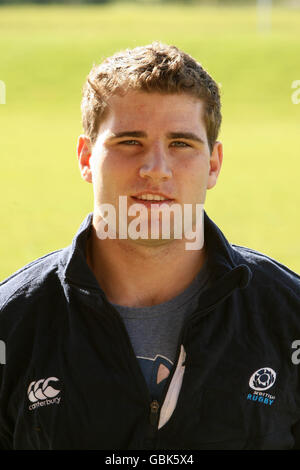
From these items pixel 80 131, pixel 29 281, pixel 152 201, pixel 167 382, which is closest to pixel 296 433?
pixel 167 382

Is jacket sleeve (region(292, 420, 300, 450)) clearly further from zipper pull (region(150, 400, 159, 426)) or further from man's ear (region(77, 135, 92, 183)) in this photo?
man's ear (region(77, 135, 92, 183))

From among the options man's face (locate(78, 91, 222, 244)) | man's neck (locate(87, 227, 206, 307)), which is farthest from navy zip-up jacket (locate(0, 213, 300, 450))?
man's face (locate(78, 91, 222, 244))

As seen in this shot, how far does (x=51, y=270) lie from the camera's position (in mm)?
2338

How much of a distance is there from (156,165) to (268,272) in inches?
19.3

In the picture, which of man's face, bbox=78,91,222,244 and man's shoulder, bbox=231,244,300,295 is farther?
man's shoulder, bbox=231,244,300,295

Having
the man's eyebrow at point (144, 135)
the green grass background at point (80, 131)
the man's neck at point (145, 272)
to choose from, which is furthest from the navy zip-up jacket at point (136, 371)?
the green grass background at point (80, 131)

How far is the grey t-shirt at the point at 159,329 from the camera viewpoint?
2.20m

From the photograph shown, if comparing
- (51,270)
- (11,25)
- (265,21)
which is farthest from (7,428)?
(265,21)

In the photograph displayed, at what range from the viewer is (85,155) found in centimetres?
246

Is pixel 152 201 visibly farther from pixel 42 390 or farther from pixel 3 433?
pixel 3 433

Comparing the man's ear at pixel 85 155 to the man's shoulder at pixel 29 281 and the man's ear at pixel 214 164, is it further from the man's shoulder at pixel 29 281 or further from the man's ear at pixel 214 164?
the man's ear at pixel 214 164

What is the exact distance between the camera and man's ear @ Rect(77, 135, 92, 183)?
244cm

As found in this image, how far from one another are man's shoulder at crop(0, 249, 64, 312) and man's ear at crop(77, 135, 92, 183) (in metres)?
0.27
